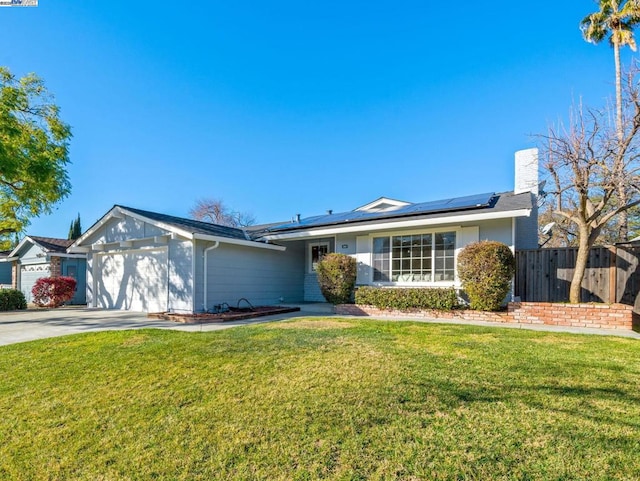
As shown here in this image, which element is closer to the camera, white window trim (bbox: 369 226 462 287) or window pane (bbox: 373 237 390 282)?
white window trim (bbox: 369 226 462 287)

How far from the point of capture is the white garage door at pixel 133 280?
1177cm

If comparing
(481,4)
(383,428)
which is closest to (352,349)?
(383,428)

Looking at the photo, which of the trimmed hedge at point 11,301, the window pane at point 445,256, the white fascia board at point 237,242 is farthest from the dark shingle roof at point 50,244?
the window pane at point 445,256

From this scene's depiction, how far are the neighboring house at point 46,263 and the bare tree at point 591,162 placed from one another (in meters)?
20.9

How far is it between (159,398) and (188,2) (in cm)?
1230

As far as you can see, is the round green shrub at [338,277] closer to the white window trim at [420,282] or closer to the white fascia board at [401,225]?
the white window trim at [420,282]

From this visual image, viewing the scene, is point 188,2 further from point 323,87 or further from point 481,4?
point 481,4

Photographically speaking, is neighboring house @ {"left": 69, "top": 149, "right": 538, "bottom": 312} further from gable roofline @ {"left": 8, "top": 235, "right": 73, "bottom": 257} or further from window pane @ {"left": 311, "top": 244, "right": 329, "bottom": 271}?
gable roofline @ {"left": 8, "top": 235, "right": 73, "bottom": 257}

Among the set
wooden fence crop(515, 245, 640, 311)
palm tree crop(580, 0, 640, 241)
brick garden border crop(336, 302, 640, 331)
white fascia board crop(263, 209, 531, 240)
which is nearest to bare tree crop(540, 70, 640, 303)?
brick garden border crop(336, 302, 640, 331)

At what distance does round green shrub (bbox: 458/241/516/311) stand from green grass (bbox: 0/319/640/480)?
2.94 meters

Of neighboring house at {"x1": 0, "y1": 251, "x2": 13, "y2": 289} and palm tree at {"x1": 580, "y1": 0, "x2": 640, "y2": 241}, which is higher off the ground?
palm tree at {"x1": 580, "y1": 0, "x2": 640, "y2": 241}

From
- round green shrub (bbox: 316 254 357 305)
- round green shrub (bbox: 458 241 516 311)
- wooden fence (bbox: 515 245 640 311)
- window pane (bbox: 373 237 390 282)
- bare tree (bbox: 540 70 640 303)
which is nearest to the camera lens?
bare tree (bbox: 540 70 640 303)

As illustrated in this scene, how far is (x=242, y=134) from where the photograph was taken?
18.6 metres

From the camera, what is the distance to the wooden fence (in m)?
8.90
